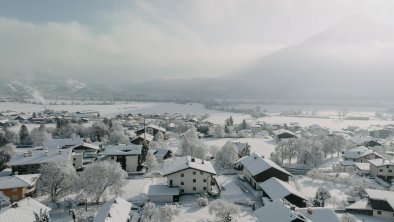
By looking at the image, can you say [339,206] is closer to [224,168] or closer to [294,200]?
[294,200]

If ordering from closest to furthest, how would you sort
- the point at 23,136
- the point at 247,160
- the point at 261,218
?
the point at 261,218 → the point at 247,160 → the point at 23,136

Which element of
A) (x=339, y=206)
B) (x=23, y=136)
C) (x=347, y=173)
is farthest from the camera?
(x=23, y=136)

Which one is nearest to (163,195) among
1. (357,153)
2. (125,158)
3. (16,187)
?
(125,158)

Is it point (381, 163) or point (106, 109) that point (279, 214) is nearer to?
point (381, 163)

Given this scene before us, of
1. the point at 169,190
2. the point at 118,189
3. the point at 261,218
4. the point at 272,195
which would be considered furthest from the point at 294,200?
the point at 118,189

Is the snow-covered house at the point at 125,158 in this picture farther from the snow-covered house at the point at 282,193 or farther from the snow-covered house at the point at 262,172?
the snow-covered house at the point at 282,193

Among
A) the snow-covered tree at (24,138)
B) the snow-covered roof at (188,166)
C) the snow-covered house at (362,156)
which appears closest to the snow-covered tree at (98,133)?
the snow-covered tree at (24,138)
